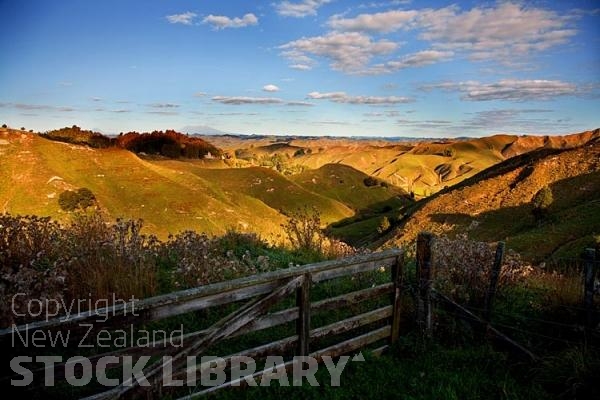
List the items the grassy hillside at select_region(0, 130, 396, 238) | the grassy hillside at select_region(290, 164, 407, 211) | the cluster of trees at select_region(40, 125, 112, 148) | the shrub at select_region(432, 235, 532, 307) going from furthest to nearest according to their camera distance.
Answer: the grassy hillside at select_region(290, 164, 407, 211), the cluster of trees at select_region(40, 125, 112, 148), the grassy hillside at select_region(0, 130, 396, 238), the shrub at select_region(432, 235, 532, 307)

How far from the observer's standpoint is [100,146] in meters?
66.6

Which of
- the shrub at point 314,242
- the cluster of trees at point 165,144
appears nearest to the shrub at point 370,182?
the cluster of trees at point 165,144

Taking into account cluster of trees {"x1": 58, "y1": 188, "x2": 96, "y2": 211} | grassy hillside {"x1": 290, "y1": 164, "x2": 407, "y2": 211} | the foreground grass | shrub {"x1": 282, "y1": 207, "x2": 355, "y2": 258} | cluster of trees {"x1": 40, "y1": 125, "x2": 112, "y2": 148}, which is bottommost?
grassy hillside {"x1": 290, "y1": 164, "x2": 407, "y2": 211}

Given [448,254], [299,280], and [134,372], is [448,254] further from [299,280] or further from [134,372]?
[134,372]

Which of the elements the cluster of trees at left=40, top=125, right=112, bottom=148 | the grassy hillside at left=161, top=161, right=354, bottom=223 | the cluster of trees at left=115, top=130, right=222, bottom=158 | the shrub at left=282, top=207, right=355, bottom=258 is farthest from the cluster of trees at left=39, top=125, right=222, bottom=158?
the shrub at left=282, top=207, right=355, bottom=258

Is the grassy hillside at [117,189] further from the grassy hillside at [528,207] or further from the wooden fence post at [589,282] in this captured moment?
the wooden fence post at [589,282]

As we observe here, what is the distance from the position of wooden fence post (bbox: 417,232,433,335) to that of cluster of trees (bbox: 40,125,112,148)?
68185mm

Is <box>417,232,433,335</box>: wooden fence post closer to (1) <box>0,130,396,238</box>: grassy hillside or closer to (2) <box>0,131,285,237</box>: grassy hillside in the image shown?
(1) <box>0,130,396,238</box>: grassy hillside

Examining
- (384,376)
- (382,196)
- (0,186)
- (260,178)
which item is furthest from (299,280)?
(382,196)

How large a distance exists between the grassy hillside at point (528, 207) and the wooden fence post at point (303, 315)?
3481 cm

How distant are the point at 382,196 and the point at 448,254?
161 metres

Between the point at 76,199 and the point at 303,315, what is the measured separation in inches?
1889

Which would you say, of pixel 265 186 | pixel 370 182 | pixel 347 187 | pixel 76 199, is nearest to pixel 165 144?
pixel 265 186

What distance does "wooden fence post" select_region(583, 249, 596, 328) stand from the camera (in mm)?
6191
